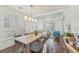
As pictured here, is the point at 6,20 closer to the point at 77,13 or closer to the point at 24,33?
the point at 24,33

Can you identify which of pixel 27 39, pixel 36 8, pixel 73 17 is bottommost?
pixel 27 39

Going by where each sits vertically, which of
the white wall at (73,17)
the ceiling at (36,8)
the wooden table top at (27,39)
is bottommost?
the wooden table top at (27,39)

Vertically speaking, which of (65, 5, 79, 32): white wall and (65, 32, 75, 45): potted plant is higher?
(65, 5, 79, 32): white wall

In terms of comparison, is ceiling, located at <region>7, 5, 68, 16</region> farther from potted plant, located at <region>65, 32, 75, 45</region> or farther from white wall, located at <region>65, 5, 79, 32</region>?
potted plant, located at <region>65, 32, 75, 45</region>

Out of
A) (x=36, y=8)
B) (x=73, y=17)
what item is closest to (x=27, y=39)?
(x=36, y=8)

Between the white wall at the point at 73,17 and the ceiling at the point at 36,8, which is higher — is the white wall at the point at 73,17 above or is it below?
below

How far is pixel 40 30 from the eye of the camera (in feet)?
5.94

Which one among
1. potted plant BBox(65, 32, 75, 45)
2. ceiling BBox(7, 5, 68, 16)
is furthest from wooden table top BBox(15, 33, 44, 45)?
potted plant BBox(65, 32, 75, 45)

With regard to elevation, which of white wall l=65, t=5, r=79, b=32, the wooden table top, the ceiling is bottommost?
the wooden table top

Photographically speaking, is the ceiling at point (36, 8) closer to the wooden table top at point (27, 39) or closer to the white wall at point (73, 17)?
the white wall at point (73, 17)

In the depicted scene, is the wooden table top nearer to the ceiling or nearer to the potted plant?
the ceiling

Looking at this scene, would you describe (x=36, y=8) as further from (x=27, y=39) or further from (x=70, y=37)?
(x=70, y=37)

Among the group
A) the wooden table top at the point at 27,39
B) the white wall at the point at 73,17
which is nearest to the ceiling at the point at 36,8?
the white wall at the point at 73,17
